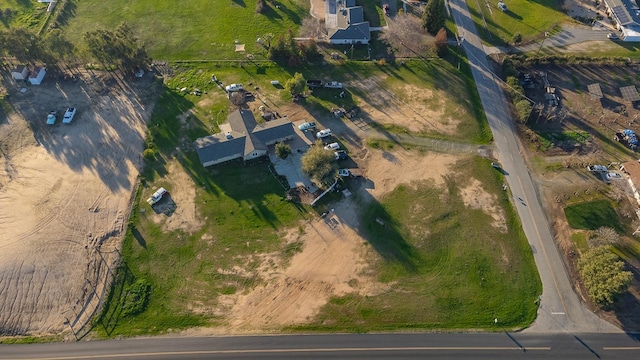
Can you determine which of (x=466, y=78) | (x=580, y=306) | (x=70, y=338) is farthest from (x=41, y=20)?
(x=580, y=306)

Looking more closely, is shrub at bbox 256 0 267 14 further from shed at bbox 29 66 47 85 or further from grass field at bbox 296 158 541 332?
grass field at bbox 296 158 541 332

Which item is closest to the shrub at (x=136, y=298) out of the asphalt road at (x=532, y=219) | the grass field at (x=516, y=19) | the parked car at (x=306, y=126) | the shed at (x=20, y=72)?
the parked car at (x=306, y=126)

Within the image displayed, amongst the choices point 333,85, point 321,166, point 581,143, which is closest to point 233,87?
point 333,85

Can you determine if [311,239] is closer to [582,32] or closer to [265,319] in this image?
[265,319]

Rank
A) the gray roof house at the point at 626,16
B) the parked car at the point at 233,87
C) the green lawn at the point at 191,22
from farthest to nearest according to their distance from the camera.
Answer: the green lawn at the point at 191,22, the gray roof house at the point at 626,16, the parked car at the point at 233,87

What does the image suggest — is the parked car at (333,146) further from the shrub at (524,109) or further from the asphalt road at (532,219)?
the shrub at (524,109)

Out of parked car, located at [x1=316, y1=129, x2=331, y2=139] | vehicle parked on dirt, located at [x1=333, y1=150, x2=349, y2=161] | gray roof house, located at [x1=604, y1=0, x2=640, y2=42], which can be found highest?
gray roof house, located at [x1=604, y1=0, x2=640, y2=42]

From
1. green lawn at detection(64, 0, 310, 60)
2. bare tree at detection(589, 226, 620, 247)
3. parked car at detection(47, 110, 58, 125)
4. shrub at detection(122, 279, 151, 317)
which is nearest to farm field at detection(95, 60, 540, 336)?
shrub at detection(122, 279, 151, 317)
